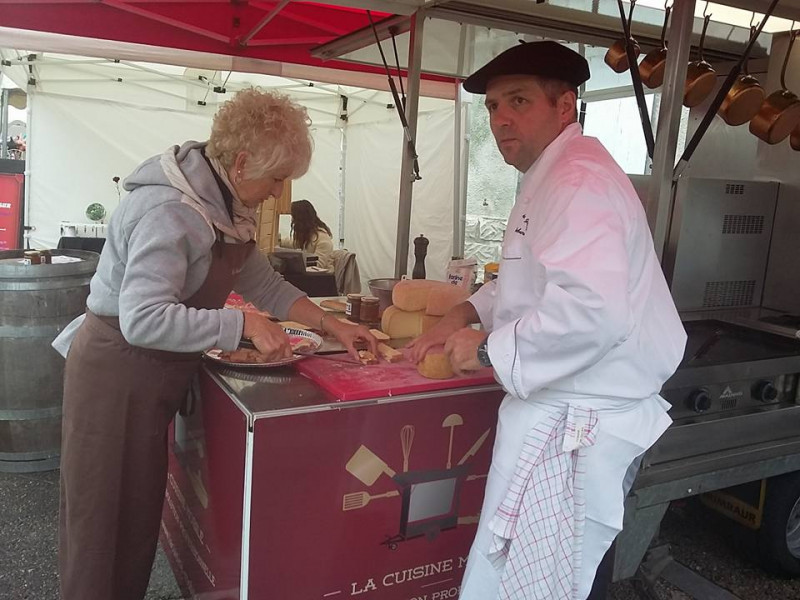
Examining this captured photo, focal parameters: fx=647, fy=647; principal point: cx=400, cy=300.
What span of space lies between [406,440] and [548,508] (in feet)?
1.48

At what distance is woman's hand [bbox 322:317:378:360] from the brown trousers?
45cm

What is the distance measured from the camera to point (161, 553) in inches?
112

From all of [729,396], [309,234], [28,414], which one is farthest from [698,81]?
[309,234]

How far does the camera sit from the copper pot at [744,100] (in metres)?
2.58

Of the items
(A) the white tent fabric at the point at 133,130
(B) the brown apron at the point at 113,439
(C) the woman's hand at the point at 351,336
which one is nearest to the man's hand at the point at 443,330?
(C) the woman's hand at the point at 351,336

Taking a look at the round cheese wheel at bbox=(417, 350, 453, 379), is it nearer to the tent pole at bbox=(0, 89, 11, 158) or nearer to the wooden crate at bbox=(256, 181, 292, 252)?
the wooden crate at bbox=(256, 181, 292, 252)

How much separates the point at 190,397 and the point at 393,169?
236 inches

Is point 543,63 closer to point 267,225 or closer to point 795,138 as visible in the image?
point 795,138

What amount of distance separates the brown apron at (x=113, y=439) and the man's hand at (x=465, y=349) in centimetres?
71

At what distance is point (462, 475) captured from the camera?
1.92m

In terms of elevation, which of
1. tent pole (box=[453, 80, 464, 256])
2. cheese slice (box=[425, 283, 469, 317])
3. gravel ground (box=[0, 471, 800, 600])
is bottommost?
gravel ground (box=[0, 471, 800, 600])

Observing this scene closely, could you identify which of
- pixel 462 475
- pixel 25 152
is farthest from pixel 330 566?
pixel 25 152

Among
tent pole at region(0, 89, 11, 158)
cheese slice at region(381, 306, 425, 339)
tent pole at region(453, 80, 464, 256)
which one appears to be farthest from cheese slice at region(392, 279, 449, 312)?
tent pole at region(0, 89, 11, 158)

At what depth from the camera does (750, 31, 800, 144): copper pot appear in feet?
8.70
